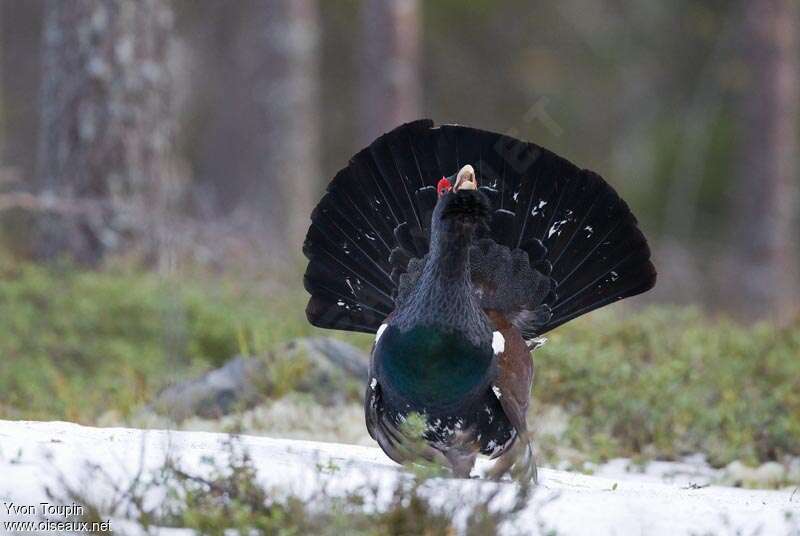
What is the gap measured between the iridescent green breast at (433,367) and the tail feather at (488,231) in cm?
89

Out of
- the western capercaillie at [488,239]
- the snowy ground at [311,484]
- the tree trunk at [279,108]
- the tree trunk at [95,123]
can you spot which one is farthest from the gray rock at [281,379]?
the tree trunk at [279,108]

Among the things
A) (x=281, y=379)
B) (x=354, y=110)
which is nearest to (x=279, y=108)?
(x=354, y=110)

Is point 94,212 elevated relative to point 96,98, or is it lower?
lower

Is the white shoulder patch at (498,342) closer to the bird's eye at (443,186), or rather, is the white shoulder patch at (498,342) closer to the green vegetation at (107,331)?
the bird's eye at (443,186)

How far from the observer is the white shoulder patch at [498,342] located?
15.9 feet

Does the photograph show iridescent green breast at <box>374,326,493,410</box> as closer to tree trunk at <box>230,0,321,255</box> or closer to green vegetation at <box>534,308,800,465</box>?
green vegetation at <box>534,308,800,465</box>

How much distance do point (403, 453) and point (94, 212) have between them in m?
4.95

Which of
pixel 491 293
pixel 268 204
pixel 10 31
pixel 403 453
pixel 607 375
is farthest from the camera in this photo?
pixel 10 31

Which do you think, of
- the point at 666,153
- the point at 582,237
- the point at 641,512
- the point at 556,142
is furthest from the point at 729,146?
the point at 641,512

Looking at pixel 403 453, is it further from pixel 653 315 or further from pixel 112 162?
pixel 112 162

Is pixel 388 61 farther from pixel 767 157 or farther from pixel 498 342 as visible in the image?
pixel 498 342

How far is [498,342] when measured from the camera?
489cm

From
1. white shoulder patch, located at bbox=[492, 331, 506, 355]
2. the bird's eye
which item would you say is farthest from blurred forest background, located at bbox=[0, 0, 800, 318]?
white shoulder patch, located at bbox=[492, 331, 506, 355]

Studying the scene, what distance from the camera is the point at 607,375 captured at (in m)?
7.06
